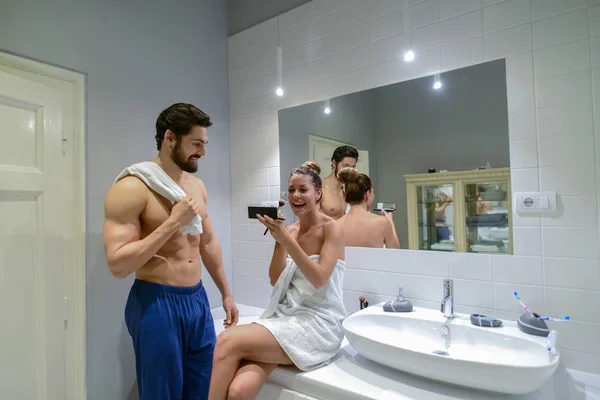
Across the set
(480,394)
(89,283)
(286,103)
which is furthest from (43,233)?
(480,394)

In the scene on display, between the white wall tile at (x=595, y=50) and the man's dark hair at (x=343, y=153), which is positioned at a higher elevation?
the white wall tile at (x=595, y=50)

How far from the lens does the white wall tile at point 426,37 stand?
64.2 inches

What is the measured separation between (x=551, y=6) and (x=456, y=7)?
37cm

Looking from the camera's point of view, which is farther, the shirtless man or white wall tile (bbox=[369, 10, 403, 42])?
white wall tile (bbox=[369, 10, 403, 42])

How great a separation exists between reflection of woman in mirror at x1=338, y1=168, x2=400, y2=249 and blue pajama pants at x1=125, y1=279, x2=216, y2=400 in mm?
866

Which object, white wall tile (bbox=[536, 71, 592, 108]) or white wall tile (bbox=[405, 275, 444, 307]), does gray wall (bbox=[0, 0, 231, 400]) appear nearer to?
white wall tile (bbox=[405, 275, 444, 307])

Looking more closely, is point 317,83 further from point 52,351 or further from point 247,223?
point 52,351

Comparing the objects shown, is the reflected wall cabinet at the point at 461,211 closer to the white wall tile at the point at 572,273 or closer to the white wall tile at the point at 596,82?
the white wall tile at the point at 572,273

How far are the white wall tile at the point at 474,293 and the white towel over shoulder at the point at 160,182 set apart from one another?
1176 mm

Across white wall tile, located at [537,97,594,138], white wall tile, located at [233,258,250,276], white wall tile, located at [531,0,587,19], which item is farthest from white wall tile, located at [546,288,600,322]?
white wall tile, located at [233,258,250,276]

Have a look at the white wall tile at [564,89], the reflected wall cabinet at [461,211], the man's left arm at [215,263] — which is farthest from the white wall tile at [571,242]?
the man's left arm at [215,263]

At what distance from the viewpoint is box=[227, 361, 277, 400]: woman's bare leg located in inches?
48.7

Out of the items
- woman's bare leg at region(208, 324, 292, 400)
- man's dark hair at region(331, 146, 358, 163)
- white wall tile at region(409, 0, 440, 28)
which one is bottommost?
woman's bare leg at region(208, 324, 292, 400)

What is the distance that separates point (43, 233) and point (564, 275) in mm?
2195
